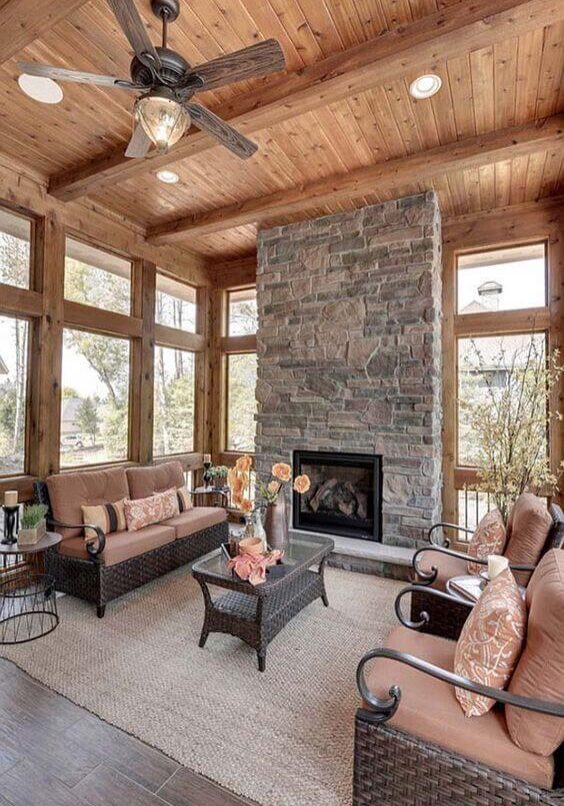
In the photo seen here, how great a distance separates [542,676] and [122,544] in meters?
2.91

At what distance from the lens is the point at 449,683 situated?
1.48 metres

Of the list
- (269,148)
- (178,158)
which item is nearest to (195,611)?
(178,158)

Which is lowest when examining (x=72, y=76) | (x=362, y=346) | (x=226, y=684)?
(x=226, y=684)

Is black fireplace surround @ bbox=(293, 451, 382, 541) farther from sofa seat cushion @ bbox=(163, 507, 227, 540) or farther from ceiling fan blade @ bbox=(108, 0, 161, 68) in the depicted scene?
ceiling fan blade @ bbox=(108, 0, 161, 68)

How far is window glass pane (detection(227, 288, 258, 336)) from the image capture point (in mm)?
5859

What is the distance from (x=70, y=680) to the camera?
7.77ft

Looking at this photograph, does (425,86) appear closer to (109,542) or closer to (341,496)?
(341,496)

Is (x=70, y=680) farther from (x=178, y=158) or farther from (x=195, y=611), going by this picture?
(x=178, y=158)

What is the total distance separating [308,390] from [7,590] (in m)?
3.34

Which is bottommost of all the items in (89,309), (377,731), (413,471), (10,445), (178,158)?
(377,731)

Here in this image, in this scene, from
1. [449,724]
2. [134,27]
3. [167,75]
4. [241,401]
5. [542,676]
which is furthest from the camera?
[241,401]

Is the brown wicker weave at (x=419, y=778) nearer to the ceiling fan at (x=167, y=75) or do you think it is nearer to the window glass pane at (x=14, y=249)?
the ceiling fan at (x=167, y=75)

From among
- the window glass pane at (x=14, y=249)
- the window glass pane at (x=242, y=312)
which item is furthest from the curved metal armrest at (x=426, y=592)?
the window glass pane at (x=242, y=312)

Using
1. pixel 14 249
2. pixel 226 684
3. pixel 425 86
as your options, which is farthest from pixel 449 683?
pixel 14 249
